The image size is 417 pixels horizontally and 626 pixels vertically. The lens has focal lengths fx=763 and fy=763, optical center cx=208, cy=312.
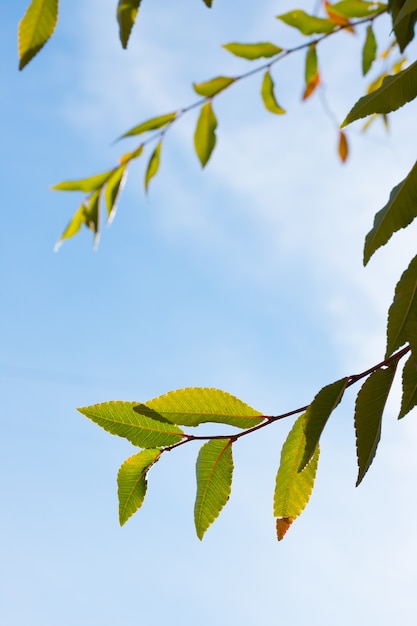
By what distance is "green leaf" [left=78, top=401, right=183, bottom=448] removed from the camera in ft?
2.15

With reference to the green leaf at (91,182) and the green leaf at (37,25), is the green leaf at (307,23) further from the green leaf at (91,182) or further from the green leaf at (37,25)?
the green leaf at (37,25)

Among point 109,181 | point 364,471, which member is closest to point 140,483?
point 364,471

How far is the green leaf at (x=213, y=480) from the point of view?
643mm

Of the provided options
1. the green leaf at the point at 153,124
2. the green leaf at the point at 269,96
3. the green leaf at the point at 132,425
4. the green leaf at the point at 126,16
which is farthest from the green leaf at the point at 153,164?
the green leaf at the point at 132,425

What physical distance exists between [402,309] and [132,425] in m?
0.25

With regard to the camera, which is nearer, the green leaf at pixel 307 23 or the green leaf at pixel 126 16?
the green leaf at pixel 126 16

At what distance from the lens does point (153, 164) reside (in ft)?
4.05

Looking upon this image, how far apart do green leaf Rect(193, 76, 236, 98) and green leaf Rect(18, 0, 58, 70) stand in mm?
422

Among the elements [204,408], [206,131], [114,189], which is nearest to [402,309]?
[204,408]

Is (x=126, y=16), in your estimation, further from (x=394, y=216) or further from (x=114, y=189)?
(x=114, y=189)

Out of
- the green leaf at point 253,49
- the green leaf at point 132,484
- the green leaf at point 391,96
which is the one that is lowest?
the green leaf at point 132,484

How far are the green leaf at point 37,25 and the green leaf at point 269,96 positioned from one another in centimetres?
50

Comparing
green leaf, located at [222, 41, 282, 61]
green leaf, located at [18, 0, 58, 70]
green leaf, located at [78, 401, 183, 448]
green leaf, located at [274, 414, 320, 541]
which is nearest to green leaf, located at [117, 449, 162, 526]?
green leaf, located at [78, 401, 183, 448]

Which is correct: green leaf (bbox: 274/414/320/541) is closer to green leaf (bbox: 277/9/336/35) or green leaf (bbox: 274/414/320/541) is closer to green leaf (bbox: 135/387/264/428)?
green leaf (bbox: 135/387/264/428)
